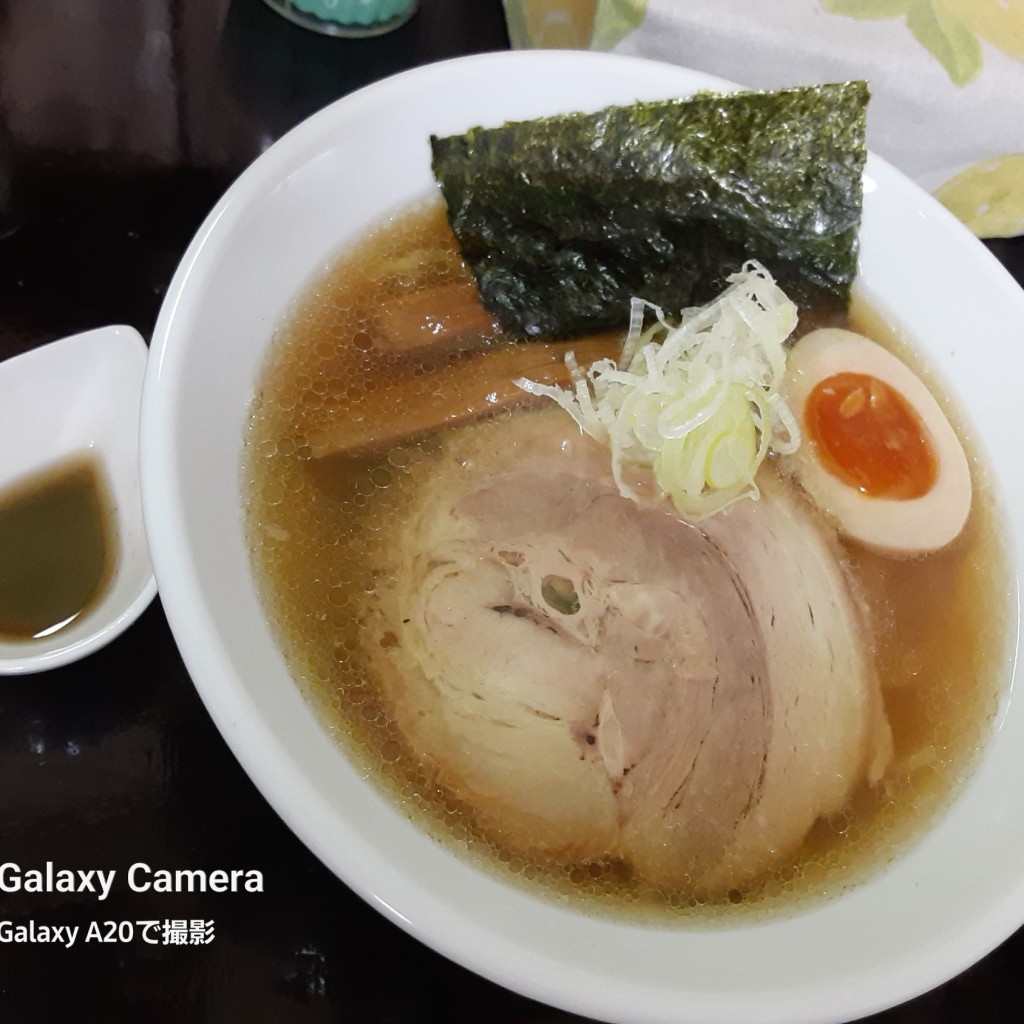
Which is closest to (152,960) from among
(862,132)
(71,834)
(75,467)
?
(71,834)

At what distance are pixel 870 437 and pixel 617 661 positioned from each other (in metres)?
0.50

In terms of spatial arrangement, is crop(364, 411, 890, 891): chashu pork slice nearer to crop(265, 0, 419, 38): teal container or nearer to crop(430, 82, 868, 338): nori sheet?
crop(430, 82, 868, 338): nori sheet

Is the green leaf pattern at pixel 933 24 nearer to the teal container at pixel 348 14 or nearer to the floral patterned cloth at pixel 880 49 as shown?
the floral patterned cloth at pixel 880 49

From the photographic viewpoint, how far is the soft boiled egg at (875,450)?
1230mm

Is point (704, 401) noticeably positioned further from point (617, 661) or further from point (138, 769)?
point (138, 769)

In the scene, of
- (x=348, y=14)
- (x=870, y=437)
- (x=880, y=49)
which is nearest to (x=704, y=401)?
(x=870, y=437)

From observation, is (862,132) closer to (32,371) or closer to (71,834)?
(32,371)

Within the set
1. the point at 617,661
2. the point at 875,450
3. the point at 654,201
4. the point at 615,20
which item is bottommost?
the point at 617,661

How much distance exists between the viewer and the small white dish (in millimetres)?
1188

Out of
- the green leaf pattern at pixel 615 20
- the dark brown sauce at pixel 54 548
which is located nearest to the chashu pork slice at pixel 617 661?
the dark brown sauce at pixel 54 548

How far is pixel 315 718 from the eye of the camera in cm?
94

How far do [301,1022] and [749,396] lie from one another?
90cm

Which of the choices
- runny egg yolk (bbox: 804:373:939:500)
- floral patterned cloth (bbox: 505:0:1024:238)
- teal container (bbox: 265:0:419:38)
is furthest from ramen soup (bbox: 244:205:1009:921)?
teal container (bbox: 265:0:419:38)

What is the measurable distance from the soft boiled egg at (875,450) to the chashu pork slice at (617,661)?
6 centimetres
